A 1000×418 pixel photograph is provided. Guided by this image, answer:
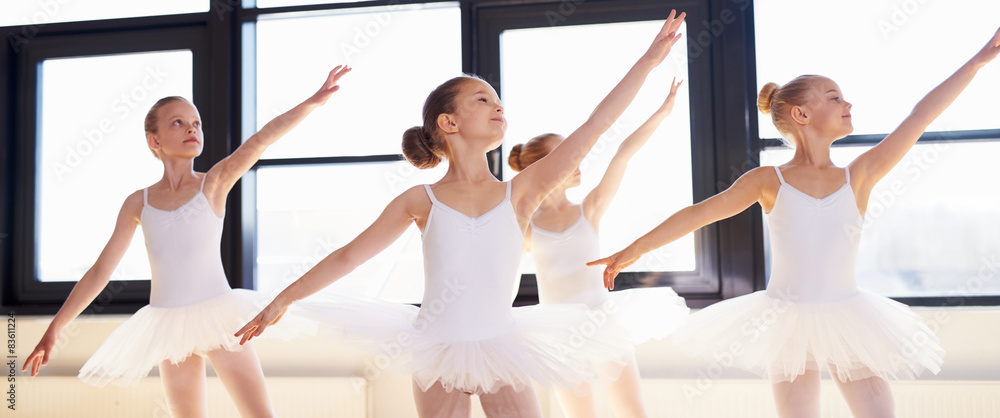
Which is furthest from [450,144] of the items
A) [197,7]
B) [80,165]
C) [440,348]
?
[80,165]

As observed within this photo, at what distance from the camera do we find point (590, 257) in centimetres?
237

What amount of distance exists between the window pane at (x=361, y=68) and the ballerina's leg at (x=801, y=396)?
2137 millimetres

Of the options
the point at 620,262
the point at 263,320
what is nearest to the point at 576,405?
the point at 620,262

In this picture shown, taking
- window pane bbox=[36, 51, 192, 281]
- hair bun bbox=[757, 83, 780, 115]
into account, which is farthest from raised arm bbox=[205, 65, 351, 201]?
window pane bbox=[36, 51, 192, 281]

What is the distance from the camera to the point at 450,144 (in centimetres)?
169

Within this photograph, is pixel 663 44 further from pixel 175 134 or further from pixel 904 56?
pixel 904 56

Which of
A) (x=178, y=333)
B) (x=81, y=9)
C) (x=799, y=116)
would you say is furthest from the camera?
(x=81, y=9)

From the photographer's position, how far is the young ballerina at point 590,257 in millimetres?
2295

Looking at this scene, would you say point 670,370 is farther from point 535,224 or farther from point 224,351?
point 224,351

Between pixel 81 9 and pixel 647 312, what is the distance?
3268 mm

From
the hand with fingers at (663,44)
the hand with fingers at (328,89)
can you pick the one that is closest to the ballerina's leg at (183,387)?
the hand with fingers at (328,89)

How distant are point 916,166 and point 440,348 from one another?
2.41 meters

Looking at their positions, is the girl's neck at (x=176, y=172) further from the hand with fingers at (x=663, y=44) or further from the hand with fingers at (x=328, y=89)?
the hand with fingers at (x=663, y=44)

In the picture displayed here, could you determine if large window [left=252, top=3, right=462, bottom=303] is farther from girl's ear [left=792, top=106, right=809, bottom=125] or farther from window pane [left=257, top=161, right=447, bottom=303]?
girl's ear [left=792, top=106, right=809, bottom=125]
